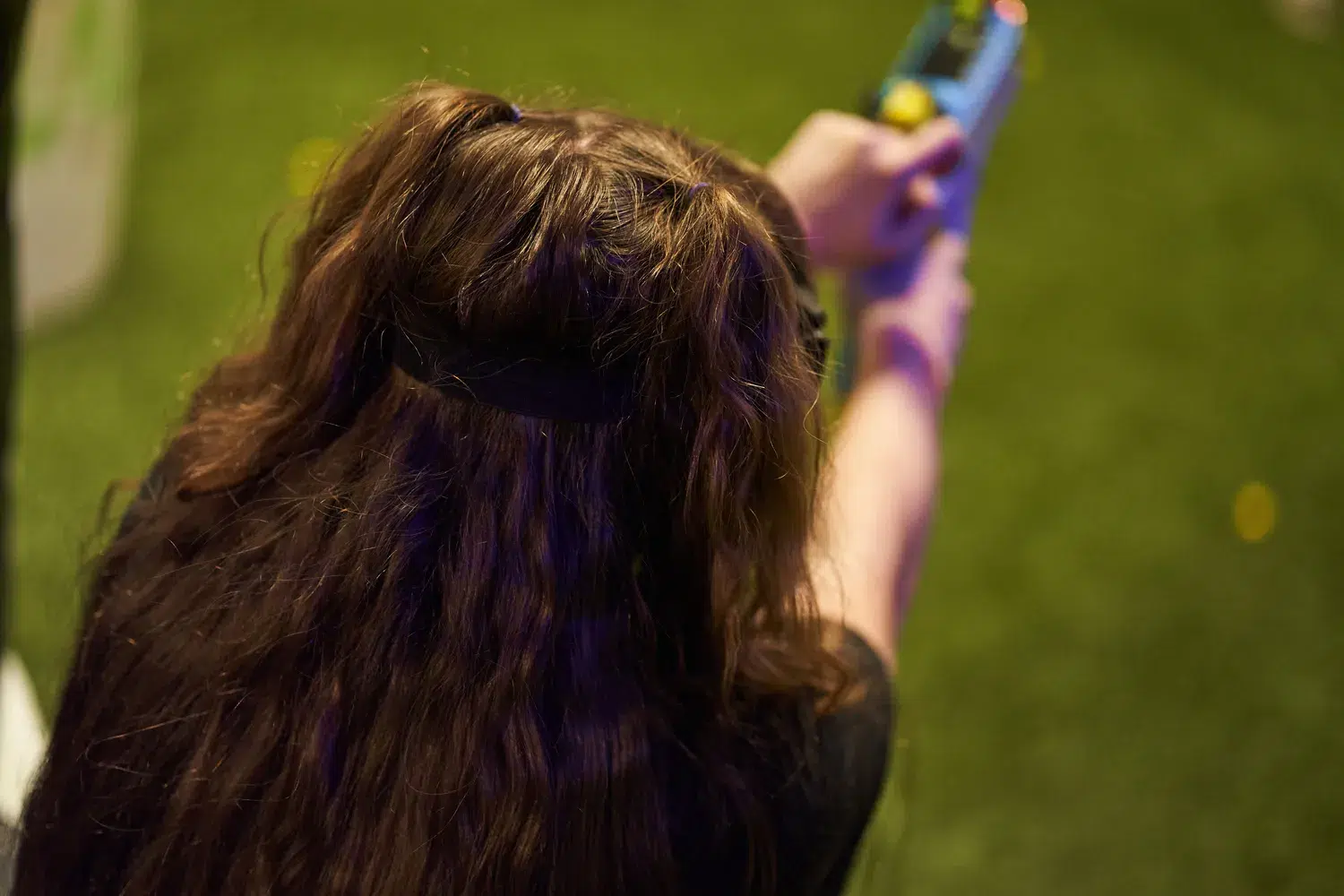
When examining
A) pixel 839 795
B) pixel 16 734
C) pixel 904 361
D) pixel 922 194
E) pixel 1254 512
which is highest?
pixel 922 194

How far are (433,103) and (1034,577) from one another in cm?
121

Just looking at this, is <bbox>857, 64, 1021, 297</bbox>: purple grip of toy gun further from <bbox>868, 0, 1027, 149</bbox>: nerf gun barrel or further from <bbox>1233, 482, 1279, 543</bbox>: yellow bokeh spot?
<bbox>1233, 482, 1279, 543</bbox>: yellow bokeh spot

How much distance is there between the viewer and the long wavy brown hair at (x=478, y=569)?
1.69ft

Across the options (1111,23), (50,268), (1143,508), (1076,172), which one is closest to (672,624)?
(1143,508)

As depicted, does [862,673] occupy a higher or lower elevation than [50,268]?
higher

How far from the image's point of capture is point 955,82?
36.0 inches

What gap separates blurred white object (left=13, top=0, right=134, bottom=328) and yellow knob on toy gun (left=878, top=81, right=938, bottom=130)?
1068mm

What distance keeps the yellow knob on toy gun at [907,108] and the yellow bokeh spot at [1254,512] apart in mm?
1017

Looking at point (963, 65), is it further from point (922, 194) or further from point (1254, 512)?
point (1254, 512)

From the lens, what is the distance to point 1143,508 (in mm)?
1682

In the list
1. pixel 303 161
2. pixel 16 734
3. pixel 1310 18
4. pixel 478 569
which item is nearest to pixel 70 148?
pixel 303 161

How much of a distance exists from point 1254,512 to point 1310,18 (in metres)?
1.31

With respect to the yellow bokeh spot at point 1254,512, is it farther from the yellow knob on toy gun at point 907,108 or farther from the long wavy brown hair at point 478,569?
the long wavy brown hair at point 478,569

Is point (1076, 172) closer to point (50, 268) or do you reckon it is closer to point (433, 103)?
point (50, 268)
